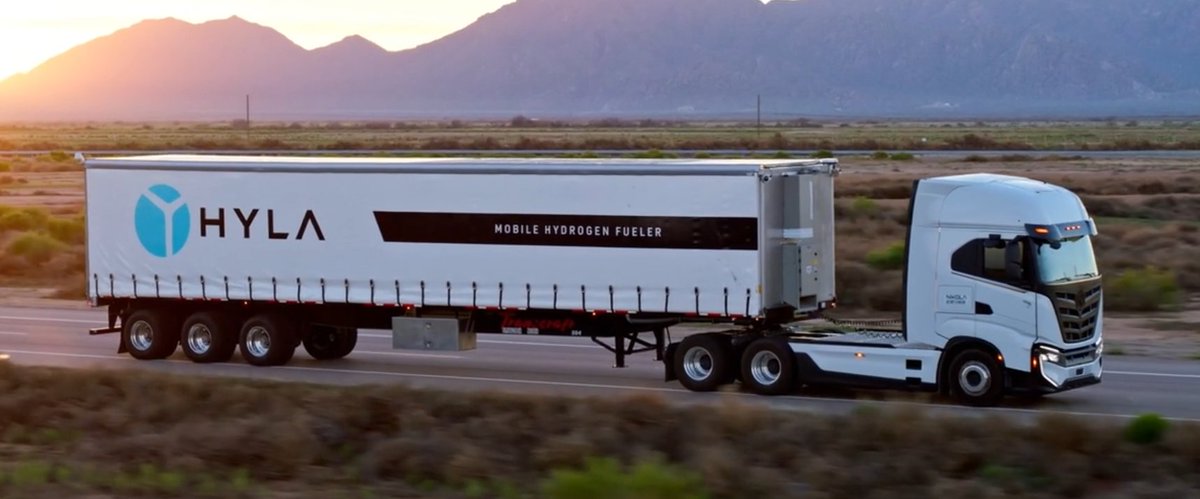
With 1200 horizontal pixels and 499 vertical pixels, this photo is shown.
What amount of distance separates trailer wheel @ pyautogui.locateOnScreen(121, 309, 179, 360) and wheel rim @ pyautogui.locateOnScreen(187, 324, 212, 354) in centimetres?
39

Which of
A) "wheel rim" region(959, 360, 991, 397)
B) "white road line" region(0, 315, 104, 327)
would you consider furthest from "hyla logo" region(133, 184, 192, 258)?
"wheel rim" region(959, 360, 991, 397)

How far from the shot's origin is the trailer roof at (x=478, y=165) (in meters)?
20.5

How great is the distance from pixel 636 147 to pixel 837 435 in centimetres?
8791

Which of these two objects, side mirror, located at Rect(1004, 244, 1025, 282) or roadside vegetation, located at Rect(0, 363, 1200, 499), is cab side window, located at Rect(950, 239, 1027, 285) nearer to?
side mirror, located at Rect(1004, 244, 1025, 282)

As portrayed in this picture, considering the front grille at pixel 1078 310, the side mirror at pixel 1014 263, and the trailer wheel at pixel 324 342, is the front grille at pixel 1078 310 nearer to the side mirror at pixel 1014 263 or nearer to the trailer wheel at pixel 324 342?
the side mirror at pixel 1014 263

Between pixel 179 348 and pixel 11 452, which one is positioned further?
pixel 179 348

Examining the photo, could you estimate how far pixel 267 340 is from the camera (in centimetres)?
2341

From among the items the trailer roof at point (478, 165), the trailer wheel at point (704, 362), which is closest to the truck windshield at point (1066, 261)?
the trailer roof at point (478, 165)

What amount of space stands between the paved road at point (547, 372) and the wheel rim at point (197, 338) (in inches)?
12.2

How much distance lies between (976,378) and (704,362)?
136 inches

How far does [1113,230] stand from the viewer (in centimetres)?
4194

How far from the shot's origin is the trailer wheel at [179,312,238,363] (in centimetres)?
2356

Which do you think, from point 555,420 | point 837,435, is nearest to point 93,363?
point 555,420

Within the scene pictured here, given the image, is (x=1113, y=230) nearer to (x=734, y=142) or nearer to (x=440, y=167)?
(x=440, y=167)
